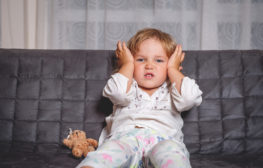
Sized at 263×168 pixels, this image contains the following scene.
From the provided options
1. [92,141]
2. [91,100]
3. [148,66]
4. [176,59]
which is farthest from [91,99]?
[176,59]

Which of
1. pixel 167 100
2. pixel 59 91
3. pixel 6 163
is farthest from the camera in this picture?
pixel 59 91

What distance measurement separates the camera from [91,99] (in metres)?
1.26

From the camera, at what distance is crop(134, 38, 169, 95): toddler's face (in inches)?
45.7

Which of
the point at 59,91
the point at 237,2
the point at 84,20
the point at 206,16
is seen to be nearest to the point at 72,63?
the point at 59,91

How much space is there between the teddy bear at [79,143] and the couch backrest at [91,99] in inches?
2.6

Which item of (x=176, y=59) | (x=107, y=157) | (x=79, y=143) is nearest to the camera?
(x=107, y=157)

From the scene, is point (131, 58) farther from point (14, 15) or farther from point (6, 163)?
point (14, 15)

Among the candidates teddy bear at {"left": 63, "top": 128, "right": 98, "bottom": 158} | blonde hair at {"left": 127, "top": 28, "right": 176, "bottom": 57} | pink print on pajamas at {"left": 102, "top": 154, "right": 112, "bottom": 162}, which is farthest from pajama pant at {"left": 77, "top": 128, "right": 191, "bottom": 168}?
blonde hair at {"left": 127, "top": 28, "right": 176, "bottom": 57}

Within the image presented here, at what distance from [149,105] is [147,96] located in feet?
0.15

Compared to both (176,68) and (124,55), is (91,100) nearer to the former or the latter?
(124,55)

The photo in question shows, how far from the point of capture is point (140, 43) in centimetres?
Result: 120

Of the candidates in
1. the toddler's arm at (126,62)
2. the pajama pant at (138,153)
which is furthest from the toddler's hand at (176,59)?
the pajama pant at (138,153)

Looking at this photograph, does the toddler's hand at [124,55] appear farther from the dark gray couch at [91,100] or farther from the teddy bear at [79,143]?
the teddy bear at [79,143]

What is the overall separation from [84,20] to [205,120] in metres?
0.94
